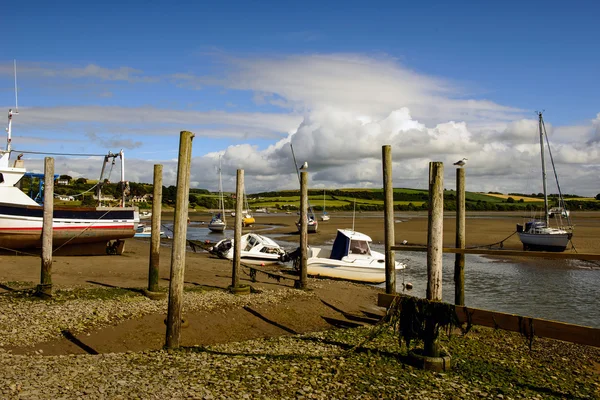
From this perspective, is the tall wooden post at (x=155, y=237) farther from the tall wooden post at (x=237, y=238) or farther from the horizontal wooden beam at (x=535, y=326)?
the horizontal wooden beam at (x=535, y=326)

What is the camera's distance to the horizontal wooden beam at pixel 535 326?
27.1ft

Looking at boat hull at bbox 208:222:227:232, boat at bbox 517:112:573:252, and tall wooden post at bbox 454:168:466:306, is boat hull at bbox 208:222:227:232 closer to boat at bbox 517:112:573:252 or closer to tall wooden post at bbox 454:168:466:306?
boat at bbox 517:112:573:252

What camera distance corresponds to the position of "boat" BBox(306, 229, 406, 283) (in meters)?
25.0

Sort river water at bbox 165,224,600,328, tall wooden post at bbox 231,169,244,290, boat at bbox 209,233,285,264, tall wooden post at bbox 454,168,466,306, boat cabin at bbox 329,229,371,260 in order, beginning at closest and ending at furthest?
tall wooden post at bbox 454,168,466,306 → tall wooden post at bbox 231,169,244,290 → river water at bbox 165,224,600,328 → boat cabin at bbox 329,229,371,260 → boat at bbox 209,233,285,264

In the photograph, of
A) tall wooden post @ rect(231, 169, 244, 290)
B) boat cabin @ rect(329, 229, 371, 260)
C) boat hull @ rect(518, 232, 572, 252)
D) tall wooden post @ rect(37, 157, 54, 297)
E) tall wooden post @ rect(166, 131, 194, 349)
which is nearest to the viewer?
tall wooden post @ rect(166, 131, 194, 349)

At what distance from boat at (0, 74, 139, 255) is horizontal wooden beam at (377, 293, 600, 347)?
2007 cm

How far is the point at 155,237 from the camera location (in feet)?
53.3

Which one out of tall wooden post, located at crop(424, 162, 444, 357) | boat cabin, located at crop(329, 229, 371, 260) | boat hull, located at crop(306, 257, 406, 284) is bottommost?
boat hull, located at crop(306, 257, 406, 284)

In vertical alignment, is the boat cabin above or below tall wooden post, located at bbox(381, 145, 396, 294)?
below

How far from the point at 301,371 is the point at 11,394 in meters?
4.61

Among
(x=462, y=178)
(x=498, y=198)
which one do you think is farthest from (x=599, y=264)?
(x=498, y=198)

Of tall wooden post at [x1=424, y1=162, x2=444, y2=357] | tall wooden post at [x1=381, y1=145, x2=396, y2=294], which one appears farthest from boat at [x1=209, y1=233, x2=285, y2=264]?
tall wooden post at [x1=424, y1=162, x2=444, y2=357]

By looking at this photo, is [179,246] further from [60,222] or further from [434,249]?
[60,222]

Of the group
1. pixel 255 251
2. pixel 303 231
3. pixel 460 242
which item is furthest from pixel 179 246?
pixel 255 251
